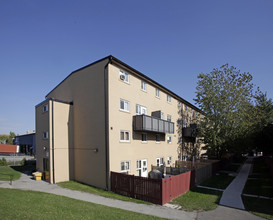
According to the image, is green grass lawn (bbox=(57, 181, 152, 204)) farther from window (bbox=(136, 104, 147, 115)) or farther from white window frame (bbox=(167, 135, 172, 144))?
white window frame (bbox=(167, 135, 172, 144))

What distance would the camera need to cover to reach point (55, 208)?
7953 millimetres

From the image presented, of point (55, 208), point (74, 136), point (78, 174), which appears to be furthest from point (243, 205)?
point (74, 136)

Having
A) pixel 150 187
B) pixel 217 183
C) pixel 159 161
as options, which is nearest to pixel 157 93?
pixel 159 161

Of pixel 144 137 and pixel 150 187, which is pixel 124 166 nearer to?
pixel 144 137

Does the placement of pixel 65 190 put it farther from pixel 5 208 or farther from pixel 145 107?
pixel 145 107

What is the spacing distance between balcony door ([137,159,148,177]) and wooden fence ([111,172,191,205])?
13.4 feet

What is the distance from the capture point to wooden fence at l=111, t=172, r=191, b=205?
10.6 metres

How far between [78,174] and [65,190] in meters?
2.95

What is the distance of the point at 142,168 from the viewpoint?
16.9 metres

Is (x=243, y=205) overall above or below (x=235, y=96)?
below

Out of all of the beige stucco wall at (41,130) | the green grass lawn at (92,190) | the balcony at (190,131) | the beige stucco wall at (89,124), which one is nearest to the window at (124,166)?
the beige stucco wall at (89,124)

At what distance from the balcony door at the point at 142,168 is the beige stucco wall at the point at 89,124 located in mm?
4003

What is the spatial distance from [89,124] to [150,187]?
710 centimetres

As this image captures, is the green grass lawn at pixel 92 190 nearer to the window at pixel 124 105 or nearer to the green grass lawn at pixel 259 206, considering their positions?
the green grass lawn at pixel 259 206
